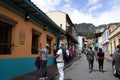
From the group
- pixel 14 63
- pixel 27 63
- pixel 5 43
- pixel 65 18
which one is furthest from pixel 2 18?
pixel 65 18

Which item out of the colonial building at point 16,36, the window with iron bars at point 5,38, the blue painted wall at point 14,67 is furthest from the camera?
the window with iron bars at point 5,38

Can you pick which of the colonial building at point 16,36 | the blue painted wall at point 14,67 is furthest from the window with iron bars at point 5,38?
the blue painted wall at point 14,67

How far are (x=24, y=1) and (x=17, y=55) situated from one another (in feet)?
8.84

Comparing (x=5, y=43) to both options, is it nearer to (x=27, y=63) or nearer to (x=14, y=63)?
(x=14, y=63)

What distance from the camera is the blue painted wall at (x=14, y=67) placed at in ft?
29.8

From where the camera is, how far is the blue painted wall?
9.07m

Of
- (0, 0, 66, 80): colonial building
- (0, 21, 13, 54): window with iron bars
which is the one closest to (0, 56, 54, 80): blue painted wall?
(0, 0, 66, 80): colonial building

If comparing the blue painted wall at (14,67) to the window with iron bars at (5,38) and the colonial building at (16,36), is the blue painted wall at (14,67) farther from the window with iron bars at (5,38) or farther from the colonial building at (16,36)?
the window with iron bars at (5,38)

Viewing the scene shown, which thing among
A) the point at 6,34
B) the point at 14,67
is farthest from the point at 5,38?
the point at 14,67

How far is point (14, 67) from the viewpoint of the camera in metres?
10.3

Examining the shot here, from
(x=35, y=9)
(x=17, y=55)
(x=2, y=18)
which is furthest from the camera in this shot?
(x=35, y=9)

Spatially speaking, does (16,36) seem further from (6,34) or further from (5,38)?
(5,38)

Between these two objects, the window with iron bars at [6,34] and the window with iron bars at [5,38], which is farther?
the window with iron bars at [5,38]

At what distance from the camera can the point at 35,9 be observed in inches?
466
